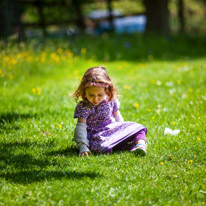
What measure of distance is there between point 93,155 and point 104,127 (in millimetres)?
373

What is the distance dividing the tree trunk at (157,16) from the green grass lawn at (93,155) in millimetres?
6197

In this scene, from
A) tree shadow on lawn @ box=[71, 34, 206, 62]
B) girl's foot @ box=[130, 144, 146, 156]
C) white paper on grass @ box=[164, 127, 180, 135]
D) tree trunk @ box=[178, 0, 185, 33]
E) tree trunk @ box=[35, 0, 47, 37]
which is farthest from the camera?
tree trunk @ box=[178, 0, 185, 33]

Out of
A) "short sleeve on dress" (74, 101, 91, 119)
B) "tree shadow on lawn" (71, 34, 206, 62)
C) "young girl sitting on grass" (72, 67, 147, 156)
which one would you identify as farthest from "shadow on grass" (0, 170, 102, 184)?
"tree shadow on lawn" (71, 34, 206, 62)

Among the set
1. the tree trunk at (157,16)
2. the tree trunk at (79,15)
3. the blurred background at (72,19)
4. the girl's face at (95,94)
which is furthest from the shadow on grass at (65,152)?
the tree trunk at (79,15)

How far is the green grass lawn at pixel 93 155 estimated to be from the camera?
2699 millimetres

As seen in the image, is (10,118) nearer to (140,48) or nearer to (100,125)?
(100,125)

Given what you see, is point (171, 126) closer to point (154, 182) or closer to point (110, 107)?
point (110, 107)

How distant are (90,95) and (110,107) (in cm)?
30

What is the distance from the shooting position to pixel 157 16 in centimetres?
1449

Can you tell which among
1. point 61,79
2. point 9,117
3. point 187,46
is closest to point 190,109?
point 9,117

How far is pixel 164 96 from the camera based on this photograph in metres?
6.01

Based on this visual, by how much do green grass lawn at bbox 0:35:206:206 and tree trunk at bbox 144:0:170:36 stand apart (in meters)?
6.20

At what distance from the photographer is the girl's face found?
3578 mm

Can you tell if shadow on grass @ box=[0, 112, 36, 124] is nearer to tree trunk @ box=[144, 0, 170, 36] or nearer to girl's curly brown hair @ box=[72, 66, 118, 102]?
girl's curly brown hair @ box=[72, 66, 118, 102]
